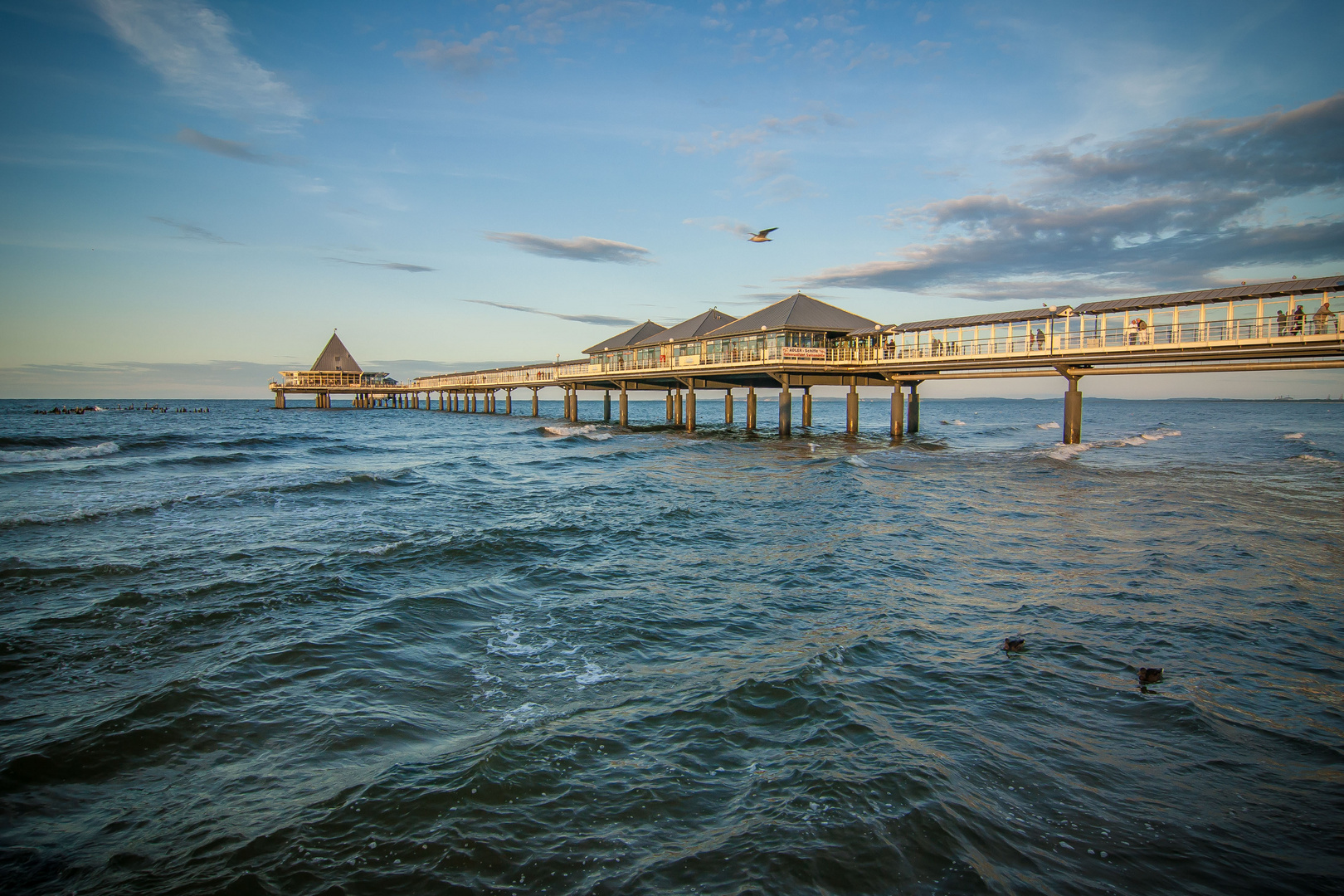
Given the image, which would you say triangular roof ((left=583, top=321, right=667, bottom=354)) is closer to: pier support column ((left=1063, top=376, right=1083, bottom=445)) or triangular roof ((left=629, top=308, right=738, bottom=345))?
triangular roof ((left=629, top=308, right=738, bottom=345))

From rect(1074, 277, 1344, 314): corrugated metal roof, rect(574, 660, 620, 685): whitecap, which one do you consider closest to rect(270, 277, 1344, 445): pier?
rect(1074, 277, 1344, 314): corrugated metal roof

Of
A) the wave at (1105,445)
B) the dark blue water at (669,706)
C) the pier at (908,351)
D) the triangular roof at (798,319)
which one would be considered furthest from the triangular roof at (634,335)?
the dark blue water at (669,706)

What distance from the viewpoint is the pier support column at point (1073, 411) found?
2973 centimetres

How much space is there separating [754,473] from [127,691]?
19.9 meters

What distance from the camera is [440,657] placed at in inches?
299

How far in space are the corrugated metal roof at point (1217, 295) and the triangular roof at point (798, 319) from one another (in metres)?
14.0

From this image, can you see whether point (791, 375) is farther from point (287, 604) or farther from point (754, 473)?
point (287, 604)

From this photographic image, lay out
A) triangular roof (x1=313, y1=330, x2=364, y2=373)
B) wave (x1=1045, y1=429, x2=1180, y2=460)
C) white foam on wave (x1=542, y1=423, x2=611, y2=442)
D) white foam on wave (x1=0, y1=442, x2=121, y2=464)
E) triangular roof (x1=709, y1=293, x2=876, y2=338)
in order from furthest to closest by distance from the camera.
A: triangular roof (x1=313, y1=330, x2=364, y2=373)
white foam on wave (x1=542, y1=423, x2=611, y2=442)
triangular roof (x1=709, y1=293, x2=876, y2=338)
wave (x1=1045, y1=429, x2=1180, y2=460)
white foam on wave (x1=0, y1=442, x2=121, y2=464)

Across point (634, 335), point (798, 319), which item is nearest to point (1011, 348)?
point (798, 319)

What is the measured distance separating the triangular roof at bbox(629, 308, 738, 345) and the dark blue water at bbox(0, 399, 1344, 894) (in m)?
35.6

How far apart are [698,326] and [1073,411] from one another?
27153mm

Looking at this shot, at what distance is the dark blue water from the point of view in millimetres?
4168

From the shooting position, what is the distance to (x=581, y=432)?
49469 millimetres

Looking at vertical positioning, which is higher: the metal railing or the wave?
the metal railing
